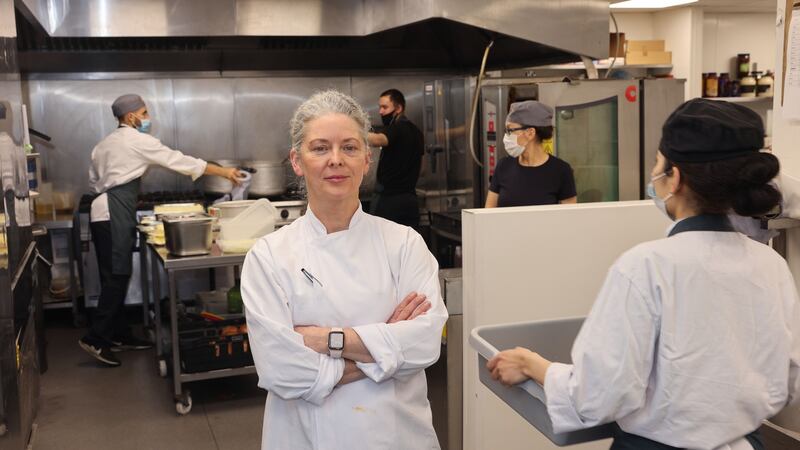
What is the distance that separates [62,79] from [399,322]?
188 inches

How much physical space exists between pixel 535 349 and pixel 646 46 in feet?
19.1

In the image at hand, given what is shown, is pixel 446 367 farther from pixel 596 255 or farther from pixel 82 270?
pixel 82 270

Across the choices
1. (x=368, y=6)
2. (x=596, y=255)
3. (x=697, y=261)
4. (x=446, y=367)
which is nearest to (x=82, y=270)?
(x=368, y=6)

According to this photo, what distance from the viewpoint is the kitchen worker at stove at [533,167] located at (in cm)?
344

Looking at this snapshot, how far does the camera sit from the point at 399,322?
1.72m

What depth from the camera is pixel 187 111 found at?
5934mm

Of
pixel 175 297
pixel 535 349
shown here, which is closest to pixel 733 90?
pixel 175 297

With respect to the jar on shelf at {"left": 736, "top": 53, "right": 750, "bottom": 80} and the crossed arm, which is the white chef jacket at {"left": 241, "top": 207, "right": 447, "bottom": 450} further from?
the jar on shelf at {"left": 736, "top": 53, "right": 750, "bottom": 80}

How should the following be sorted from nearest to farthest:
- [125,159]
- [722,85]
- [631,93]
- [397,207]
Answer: [631,93] → [125,159] → [397,207] → [722,85]

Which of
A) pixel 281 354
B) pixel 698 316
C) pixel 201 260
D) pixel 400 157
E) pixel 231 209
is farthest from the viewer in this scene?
pixel 400 157

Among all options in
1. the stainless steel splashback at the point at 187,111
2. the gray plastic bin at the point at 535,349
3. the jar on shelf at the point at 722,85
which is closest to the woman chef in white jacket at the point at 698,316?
the gray plastic bin at the point at 535,349

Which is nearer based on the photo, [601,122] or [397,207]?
[601,122]

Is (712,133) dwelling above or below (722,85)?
below

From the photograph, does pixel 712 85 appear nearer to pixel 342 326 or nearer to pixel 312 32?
pixel 312 32
